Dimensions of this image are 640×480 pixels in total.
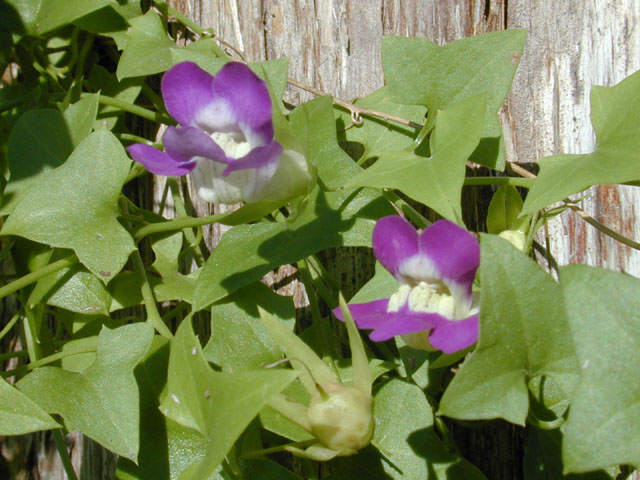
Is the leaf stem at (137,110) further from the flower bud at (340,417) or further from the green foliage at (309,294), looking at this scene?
the flower bud at (340,417)

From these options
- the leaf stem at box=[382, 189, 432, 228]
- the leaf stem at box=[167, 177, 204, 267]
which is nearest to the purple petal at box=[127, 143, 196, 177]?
the leaf stem at box=[382, 189, 432, 228]

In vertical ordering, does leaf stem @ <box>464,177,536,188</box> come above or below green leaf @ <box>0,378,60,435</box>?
above

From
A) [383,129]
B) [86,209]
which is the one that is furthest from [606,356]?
[86,209]

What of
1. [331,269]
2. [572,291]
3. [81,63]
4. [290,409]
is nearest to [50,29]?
[81,63]

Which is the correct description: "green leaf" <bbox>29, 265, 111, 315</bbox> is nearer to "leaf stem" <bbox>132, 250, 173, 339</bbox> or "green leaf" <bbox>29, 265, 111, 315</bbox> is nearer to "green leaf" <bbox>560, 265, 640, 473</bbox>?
"leaf stem" <bbox>132, 250, 173, 339</bbox>

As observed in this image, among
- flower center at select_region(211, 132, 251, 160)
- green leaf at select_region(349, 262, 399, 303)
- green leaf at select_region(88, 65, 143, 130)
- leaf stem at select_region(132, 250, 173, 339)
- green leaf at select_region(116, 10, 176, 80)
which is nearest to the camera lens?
flower center at select_region(211, 132, 251, 160)

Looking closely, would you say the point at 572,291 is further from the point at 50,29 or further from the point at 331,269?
the point at 50,29

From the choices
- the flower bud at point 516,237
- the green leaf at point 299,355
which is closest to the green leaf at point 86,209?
the green leaf at point 299,355
